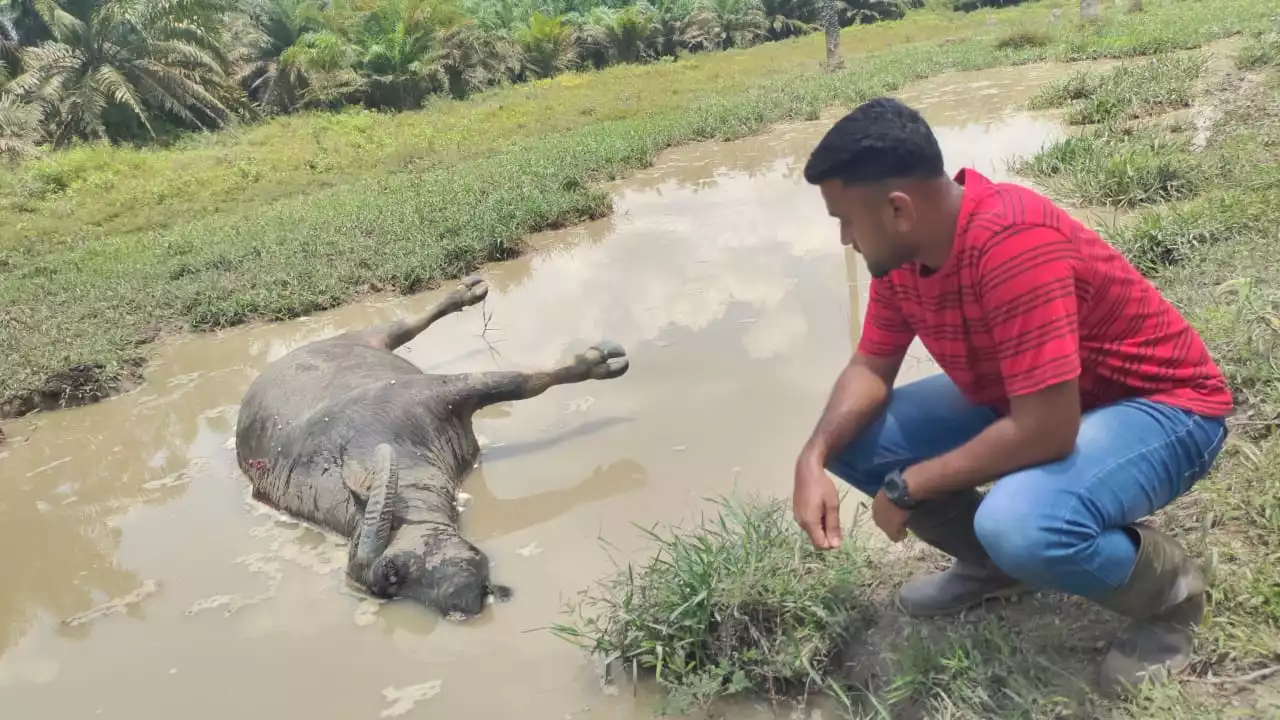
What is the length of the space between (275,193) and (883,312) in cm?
977

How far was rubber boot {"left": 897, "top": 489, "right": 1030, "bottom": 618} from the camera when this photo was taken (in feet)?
6.84

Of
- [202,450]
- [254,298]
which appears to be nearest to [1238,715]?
[202,450]

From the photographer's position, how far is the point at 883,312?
2.17m

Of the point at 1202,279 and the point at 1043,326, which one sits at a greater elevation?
the point at 1043,326

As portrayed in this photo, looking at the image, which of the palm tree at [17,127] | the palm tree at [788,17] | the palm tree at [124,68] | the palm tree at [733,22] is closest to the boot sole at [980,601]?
the palm tree at [17,127]

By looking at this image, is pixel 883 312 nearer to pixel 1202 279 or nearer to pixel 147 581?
pixel 1202 279

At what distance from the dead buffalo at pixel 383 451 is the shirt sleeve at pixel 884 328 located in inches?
60.4

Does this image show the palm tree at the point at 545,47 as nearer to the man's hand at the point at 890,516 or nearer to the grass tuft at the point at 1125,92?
the grass tuft at the point at 1125,92

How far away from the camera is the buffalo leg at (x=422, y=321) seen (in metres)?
5.04

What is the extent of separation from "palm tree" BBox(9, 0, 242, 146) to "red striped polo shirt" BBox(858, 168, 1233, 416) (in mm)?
16049

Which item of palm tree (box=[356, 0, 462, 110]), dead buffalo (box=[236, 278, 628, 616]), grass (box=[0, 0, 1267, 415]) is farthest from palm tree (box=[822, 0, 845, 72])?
dead buffalo (box=[236, 278, 628, 616])

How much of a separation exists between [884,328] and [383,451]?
5.98 feet

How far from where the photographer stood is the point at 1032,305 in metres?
1.68

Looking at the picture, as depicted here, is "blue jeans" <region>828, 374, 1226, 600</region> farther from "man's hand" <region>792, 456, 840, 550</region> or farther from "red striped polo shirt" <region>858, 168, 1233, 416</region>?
"man's hand" <region>792, 456, 840, 550</region>
